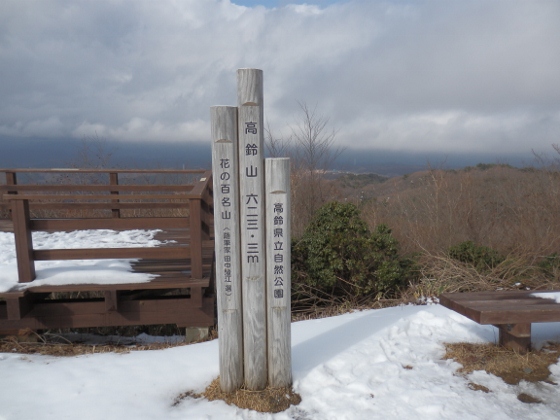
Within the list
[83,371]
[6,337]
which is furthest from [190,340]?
[6,337]

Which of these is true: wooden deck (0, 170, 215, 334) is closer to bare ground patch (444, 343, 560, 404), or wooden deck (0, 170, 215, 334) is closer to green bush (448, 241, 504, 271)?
bare ground patch (444, 343, 560, 404)

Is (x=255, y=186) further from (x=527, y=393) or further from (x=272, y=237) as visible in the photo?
(x=527, y=393)

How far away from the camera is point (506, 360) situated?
366 cm

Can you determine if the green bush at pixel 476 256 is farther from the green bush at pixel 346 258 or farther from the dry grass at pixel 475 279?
the green bush at pixel 346 258

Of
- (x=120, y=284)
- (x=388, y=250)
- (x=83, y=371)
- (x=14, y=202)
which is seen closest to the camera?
(x=83, y=371)

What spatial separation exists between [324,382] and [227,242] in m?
1.34

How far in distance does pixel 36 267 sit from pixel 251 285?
332 centimetres

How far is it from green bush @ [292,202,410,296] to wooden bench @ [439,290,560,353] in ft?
6.21

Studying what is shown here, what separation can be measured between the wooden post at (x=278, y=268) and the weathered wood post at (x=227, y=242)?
23 cm

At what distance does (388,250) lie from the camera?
611 cm

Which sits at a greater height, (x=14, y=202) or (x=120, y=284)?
(x=14, y=202)

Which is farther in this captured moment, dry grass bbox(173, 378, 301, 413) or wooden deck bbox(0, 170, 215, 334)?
wooden deck bbox(0, 170, 215, 334)

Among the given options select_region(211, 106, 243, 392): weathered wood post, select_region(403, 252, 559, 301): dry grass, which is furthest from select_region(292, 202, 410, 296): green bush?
select_region(211, 106, 243, 392): weathered wood post

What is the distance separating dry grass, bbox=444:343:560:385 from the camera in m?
3.48
